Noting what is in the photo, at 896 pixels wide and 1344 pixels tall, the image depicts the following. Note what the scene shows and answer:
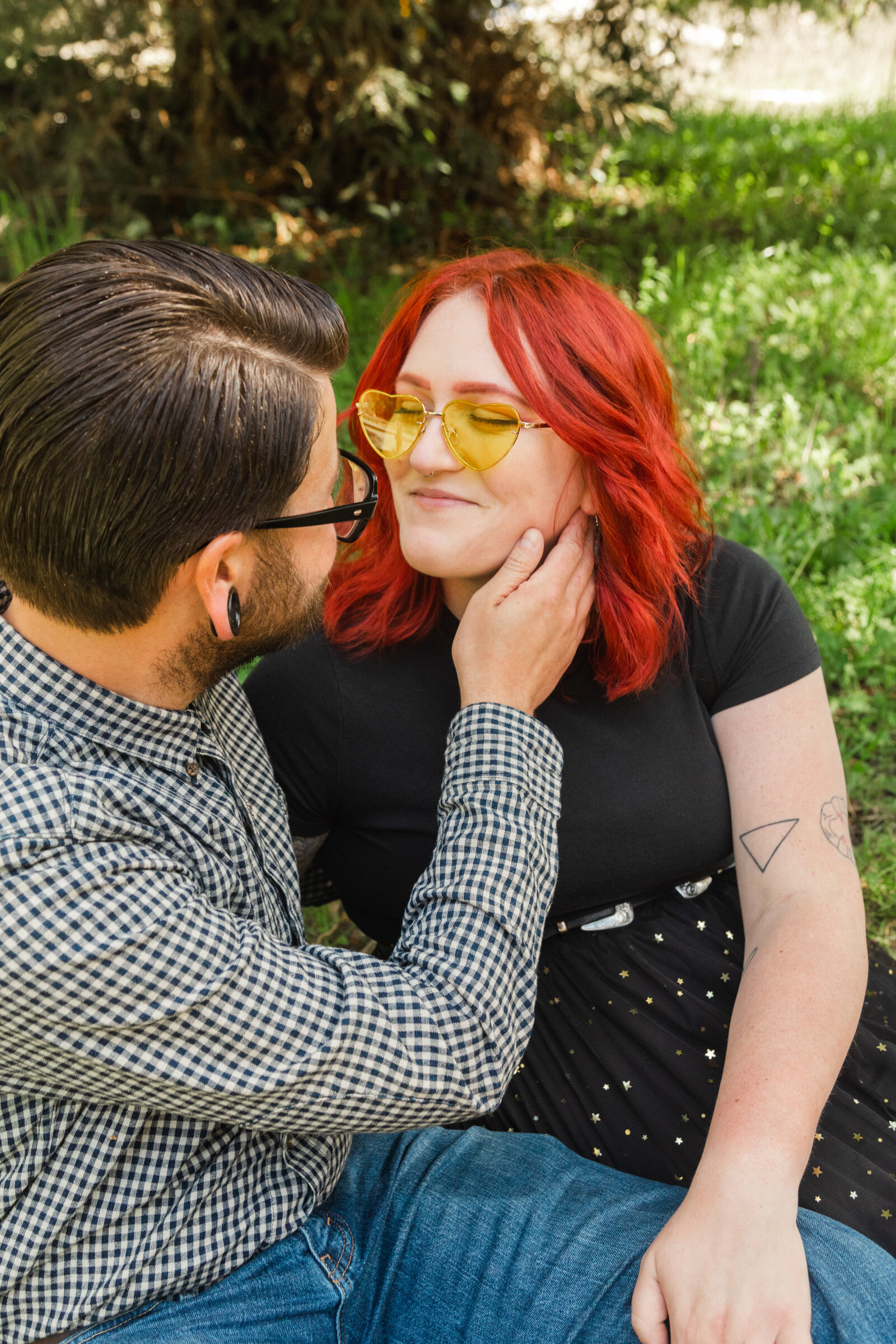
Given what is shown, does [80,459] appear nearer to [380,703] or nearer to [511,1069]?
[380,703]

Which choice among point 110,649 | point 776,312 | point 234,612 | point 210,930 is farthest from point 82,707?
point 776,312

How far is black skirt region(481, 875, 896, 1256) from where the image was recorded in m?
1.90

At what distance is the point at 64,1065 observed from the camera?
135 cm

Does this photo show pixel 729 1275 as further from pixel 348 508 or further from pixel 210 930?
pixel 348 508

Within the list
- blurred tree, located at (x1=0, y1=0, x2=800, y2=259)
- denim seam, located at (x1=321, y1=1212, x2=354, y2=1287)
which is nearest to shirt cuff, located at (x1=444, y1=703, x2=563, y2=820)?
denim seam, located at (x1=321, y1=1212, x2=354, y2=1287)

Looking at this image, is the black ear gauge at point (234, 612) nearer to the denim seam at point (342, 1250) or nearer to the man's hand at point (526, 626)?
the man's hand at point (526, 626)

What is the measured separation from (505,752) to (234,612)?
48 cm

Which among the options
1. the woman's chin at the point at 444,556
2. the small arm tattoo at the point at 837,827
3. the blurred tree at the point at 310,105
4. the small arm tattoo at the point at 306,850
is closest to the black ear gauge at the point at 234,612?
the woman's chin at the point at 444,556

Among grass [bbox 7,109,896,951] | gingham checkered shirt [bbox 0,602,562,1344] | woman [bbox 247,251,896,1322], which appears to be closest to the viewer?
gingham checkered shirt [bbox 0,602,562,1344]

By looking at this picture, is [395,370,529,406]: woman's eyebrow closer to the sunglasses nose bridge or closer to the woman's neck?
the sunglasses nose bridge

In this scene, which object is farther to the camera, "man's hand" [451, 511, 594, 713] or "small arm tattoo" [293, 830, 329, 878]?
"small arm tattoo" [293, 830, 329, 878]

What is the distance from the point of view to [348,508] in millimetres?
1678

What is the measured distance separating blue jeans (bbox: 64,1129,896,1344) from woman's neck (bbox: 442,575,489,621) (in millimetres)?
1038

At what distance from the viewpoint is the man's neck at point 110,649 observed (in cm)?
153
